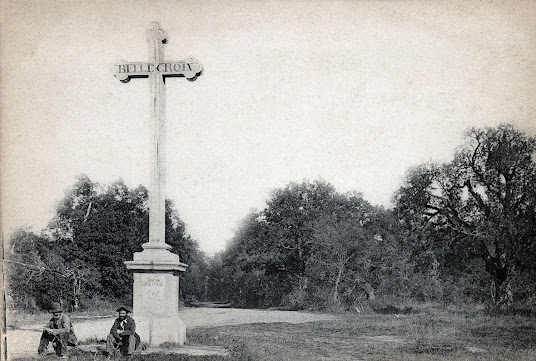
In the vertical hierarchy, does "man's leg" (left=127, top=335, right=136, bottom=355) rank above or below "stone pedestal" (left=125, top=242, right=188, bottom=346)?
below

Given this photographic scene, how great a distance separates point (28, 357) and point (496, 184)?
554 inches

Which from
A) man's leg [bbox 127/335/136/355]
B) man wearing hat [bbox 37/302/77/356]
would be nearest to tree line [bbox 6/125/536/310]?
man wearing hat [bbox 37/302/77/356]

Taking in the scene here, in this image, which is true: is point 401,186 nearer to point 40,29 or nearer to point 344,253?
point 344,253

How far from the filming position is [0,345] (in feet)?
35.6

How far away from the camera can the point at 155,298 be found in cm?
1073

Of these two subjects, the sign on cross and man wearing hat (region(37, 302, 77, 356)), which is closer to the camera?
man wearing hat (region(37, 302, 77, 356))

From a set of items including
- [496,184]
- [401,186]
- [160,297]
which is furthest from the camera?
[401,186]

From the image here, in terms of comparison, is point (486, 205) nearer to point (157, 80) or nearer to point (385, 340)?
point (385, 340)

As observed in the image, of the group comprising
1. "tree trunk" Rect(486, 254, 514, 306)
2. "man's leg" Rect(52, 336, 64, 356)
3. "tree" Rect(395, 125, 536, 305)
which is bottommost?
"man's leg" Rect(52, 336, 64, 356)

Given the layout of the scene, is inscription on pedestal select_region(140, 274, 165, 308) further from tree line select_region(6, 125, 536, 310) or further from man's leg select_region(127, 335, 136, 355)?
tree line select_region(6, 125, 536, 310)

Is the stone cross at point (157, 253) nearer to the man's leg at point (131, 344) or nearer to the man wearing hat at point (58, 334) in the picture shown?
the man's leg at point (131, 344)

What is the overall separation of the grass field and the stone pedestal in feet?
3.11

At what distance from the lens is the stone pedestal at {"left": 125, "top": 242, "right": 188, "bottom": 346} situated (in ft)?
35.0

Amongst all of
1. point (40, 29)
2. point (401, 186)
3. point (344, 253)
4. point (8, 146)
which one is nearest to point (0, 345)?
point (8, 146)
